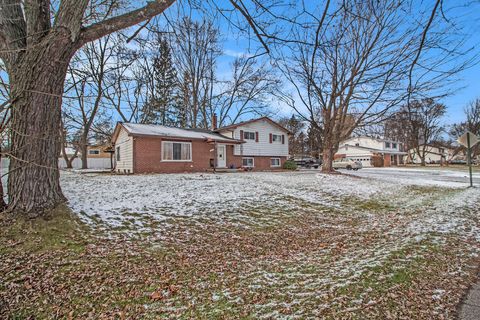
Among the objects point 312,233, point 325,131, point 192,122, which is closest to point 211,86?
point 192,122

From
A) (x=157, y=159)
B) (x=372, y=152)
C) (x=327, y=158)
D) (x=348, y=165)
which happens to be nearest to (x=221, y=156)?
(x=157, y=159)

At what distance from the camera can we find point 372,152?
137ft

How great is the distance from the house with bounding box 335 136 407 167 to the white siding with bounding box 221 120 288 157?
774 inches

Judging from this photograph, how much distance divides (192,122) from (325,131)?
58.2ft

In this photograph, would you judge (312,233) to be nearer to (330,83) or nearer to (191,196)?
(191,196)

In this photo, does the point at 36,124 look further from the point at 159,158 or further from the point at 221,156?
the point at 221,156

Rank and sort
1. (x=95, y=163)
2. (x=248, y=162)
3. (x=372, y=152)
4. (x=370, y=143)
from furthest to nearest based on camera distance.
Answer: (x=370, y=143) → (x=372, y=152) → (x=95, y=163) → (x=248, y=162)

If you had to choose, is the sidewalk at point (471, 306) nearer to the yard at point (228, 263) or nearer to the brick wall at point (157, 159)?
the yard at point (228, 263)

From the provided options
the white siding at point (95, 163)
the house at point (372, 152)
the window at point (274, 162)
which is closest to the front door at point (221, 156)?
the window at point (274, 162)

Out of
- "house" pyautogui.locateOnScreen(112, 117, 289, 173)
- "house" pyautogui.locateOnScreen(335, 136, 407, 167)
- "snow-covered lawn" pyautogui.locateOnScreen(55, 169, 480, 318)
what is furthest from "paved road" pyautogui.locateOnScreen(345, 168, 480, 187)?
"house" pyautogui.locateOnScreen(335, 136, 407, 167)

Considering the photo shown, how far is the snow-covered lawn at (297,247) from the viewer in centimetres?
277

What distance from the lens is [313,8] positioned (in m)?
3.30

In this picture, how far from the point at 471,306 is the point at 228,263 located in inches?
116

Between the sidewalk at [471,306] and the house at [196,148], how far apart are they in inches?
630
